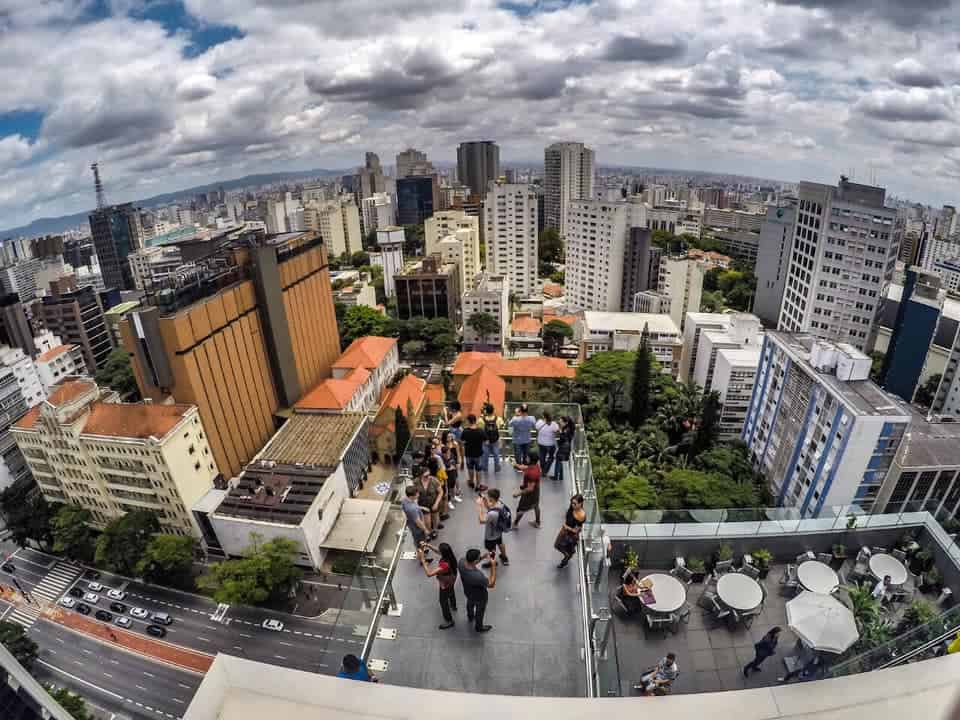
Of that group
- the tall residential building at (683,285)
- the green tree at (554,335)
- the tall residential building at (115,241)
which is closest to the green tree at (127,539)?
the green tree at (554,335)

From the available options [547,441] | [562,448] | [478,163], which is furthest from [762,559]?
[478,163]

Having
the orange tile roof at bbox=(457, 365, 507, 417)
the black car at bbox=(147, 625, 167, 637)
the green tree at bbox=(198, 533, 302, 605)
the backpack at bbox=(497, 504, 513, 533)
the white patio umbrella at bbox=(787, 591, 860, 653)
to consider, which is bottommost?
the black car at bbox=(147, 625, 167, 637)

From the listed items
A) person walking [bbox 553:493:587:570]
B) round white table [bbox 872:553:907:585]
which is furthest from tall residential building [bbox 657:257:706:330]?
person walking [bbox 553:493:587:570]

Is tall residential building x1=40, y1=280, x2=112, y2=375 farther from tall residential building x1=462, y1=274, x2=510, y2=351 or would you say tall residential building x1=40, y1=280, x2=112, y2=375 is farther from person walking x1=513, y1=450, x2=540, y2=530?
person walking x1=513, y1=450, x2=540, y2=530

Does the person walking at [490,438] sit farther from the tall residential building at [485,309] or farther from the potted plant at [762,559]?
the tall residential building at [485,309]

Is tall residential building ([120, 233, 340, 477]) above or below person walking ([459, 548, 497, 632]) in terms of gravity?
below

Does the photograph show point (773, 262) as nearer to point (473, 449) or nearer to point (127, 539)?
point (473, 449)

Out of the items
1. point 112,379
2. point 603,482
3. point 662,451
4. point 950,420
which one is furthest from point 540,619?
point 112,379
